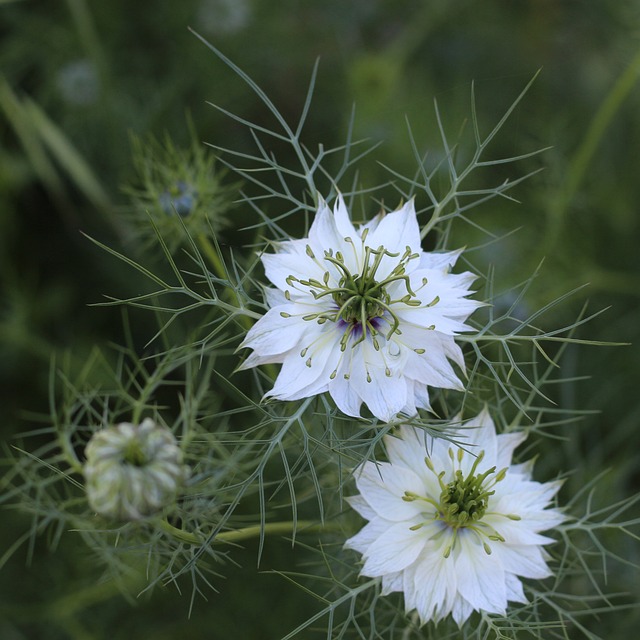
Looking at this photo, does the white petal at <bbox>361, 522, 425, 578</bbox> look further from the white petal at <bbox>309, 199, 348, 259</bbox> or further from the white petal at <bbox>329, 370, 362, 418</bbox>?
the white petal at <bbox>309, 199, 348, 259</bbox>

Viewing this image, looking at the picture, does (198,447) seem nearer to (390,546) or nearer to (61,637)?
(390,546)

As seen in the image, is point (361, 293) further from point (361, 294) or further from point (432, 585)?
point (432, 585)

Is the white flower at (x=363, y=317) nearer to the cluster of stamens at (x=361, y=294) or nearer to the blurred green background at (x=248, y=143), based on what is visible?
the cluster of stamens at (x=361, y=294)

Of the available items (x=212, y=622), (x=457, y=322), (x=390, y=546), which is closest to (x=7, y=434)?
(x=212, y=622)

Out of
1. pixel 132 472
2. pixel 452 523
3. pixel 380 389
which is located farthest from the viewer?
pixel 452 523

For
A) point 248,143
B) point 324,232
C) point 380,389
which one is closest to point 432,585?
point 380,389

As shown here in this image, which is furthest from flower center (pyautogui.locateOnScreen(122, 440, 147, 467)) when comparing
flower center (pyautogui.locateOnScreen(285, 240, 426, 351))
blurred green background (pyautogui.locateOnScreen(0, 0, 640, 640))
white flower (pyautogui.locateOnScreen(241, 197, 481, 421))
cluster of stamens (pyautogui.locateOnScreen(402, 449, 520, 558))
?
blurred green background (pyautogui.locateOnScreen(0, 0, 640, 640))
